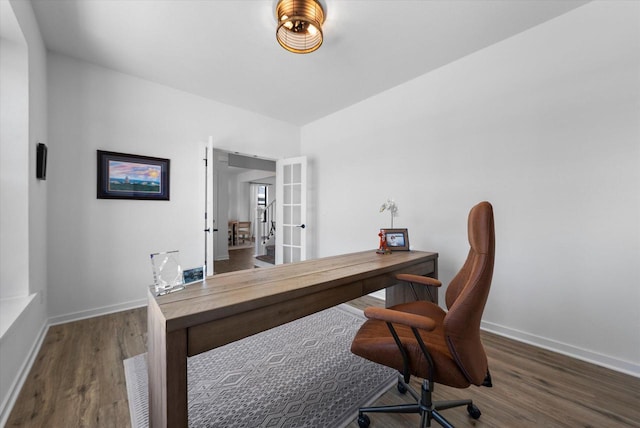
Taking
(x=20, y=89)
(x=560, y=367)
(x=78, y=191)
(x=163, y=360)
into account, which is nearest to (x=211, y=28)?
(x=20, y=89)

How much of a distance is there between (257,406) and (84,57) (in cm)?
365

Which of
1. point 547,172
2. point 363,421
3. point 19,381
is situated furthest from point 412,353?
point 19,381

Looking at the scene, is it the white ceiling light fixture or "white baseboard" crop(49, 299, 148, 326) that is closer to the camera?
the white ceiling light fixture

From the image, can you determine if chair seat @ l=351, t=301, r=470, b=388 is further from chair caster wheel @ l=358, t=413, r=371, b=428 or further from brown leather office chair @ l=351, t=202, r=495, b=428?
chair caster wheel @ l=358, t=413, r=371, b=428

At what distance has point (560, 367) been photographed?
1.79m

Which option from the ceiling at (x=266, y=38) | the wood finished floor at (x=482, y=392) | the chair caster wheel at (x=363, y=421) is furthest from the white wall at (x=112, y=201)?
the chair caster wheel at (x=363, y=421)

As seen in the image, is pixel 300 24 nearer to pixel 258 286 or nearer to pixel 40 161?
pixel 258 286

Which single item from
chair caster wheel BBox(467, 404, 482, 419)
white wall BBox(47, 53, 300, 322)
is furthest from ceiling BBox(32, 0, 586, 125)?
chair caster wheel BBox(467, 404, 482, 419)

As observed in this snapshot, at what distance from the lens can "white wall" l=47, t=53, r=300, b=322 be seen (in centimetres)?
251

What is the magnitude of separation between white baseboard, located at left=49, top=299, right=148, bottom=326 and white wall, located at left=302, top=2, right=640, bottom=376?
3.39 m

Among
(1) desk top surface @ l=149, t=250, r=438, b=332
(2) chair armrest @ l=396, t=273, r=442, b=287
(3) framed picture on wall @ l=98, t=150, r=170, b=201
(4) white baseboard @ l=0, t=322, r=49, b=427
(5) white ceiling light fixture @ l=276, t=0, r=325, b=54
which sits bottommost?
(4) white baseboard @ l=0, t=322, r=49, b=427

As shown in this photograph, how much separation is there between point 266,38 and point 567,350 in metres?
3.67

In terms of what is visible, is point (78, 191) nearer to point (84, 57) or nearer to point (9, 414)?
point (84, 57)

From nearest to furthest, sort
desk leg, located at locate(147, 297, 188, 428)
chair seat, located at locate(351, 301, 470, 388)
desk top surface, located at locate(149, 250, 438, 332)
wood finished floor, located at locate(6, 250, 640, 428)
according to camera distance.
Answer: desk leg, located at locate(147, 297, 188, 428) < desk top surface, located at locate(149, 250, 438, 332) < chair seat, located at locate(351, 301, 470, 388) < wood finished floor, located at locate(6, 250, 640, 428)
